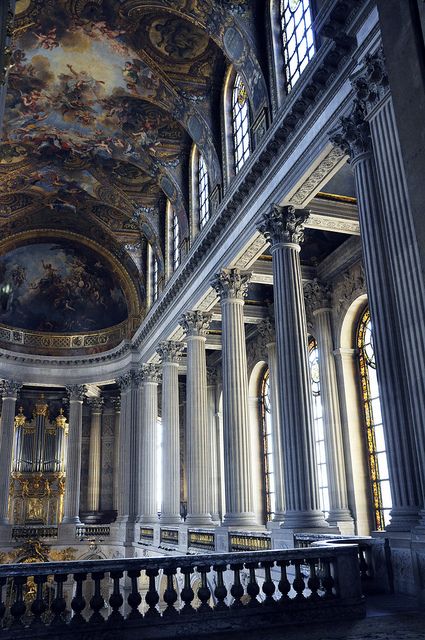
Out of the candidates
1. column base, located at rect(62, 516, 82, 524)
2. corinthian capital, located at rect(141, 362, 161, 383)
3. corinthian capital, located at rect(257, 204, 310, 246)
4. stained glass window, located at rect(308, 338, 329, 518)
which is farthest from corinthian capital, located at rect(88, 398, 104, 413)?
corinthian capital, located at rect(257, 204, 310, 246)

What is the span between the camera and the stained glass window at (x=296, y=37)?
41.1 ft

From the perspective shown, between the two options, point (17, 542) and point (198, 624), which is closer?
point (198, 624)

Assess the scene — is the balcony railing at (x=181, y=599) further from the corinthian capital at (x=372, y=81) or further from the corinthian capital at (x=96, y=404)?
the corinthian capital at (x=96, y=404)

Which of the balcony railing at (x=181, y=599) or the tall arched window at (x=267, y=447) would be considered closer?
the balcony railing at (x=181, y=599)

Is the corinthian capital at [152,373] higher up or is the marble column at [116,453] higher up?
Answer: the corinthian capital at [152,373]

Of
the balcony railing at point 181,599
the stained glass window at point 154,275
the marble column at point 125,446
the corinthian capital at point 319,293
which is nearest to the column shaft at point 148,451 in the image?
the marble column at point 125,446

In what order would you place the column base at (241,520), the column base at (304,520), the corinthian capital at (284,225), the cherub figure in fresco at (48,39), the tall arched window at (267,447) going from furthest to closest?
the tall arched window at (267,447) < the cherub figure in fresco at (48,39) < the column base at (241,520) < the corinthian capital at (284,225) < the column base at (304,520)

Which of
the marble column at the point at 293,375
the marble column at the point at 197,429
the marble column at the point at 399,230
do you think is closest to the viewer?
the marble column at the point at 399,230

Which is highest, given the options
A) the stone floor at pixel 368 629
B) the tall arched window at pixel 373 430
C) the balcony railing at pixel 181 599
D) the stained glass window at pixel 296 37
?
the stained glass window at pixel 296 37

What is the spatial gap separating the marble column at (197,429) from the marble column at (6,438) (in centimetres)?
1111

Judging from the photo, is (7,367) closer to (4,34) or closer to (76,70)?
(76,70)

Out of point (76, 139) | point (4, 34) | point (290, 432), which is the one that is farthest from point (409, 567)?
point (76, 139)

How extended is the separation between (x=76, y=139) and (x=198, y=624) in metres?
18.8

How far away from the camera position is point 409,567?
7441 millimetres
